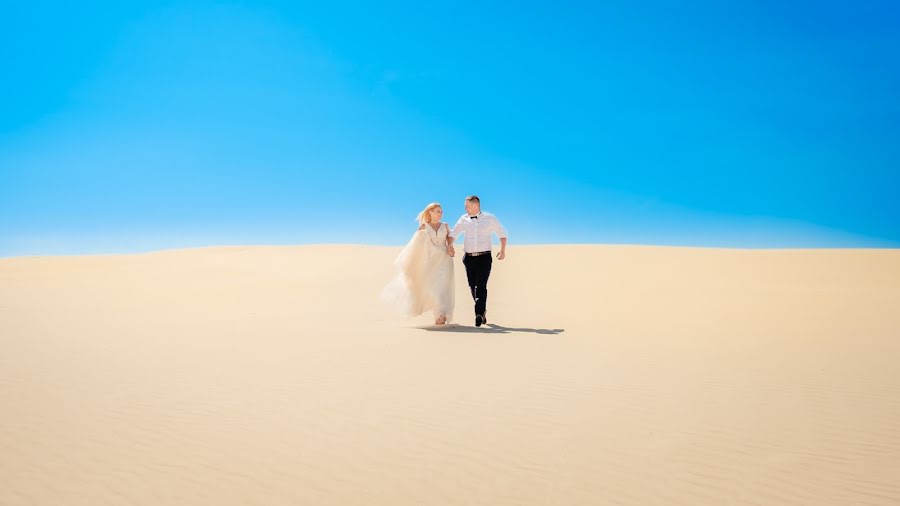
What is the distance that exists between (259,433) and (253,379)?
178cm

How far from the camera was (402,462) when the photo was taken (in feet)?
11.9

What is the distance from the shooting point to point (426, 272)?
9734mm

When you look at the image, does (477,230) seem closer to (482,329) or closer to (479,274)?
(479,274)

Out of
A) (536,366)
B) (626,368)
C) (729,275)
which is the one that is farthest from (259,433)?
(729,275)

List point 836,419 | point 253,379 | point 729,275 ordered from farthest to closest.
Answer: point 729,275 < point 253,379 < point 836,419

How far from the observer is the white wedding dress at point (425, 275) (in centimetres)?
966

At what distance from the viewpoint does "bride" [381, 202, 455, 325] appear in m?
9.66

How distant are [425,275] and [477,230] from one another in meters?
1.22

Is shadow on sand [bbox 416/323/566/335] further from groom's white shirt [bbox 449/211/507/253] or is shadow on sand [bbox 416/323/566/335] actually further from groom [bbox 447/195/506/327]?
groom's white shirt [bbox 449/211/507/253]

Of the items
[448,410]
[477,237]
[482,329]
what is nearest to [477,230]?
[477,237]

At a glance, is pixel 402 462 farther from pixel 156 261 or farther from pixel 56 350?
pixel 156 261

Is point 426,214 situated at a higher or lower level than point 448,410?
higher

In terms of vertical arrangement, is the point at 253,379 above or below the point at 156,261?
below

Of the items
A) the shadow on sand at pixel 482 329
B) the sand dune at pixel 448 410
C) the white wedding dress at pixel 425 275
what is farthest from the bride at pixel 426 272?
the sand dune at pixel 448 410
